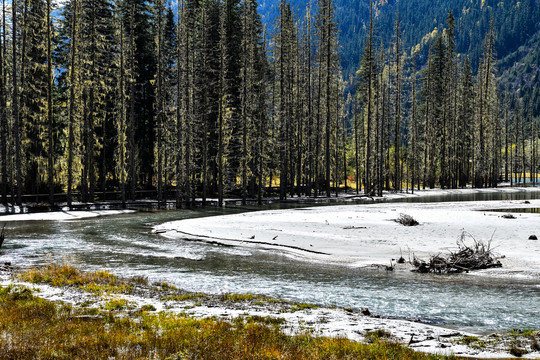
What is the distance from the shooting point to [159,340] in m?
6.63

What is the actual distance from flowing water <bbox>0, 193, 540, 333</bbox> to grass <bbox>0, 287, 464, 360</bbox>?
308cm

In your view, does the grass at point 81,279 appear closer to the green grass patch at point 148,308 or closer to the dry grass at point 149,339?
the green grass patch at point 148,308

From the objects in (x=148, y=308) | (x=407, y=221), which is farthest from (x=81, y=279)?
(x=407, y=221)

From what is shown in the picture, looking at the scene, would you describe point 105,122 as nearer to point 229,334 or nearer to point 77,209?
point 77,209

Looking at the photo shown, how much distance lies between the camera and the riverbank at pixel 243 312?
7051mm

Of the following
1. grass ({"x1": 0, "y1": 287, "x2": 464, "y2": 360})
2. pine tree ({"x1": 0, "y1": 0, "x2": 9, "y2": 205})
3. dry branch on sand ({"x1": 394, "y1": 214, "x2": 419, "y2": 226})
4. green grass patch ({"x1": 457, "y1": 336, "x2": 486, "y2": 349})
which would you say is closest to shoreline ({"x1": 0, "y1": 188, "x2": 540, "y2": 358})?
green grass patch ({"x1": 457, "y1": 336, "x2": 486, "y2": 349})

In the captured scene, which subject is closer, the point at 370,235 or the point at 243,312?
the point at 243,312

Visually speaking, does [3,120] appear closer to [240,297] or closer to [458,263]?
[240,297]

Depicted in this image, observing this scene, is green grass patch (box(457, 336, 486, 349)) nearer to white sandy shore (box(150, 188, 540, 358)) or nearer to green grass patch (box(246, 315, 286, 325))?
white sandy shore (box(150, 188, 540, 358))

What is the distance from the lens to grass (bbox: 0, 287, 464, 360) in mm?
6027

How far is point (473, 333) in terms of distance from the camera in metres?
7.86

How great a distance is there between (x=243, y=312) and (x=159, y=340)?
8.51ft

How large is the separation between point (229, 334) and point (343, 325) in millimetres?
2308

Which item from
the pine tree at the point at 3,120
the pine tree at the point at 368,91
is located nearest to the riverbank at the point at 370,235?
the pine tree at the point at 3,120
